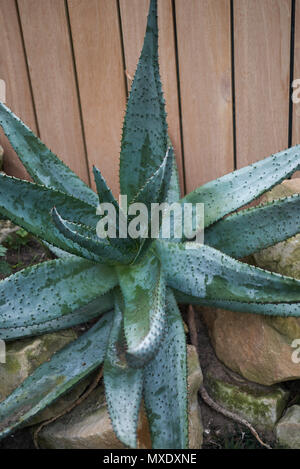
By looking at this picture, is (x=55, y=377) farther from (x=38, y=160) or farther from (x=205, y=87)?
(x=205, y=87)

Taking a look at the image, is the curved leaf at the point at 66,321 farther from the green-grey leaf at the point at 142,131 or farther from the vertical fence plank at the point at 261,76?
the vertical fence plank at the point at 261,76

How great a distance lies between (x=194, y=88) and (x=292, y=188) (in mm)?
506

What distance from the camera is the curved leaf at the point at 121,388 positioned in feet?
3.81

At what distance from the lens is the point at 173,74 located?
5.96 feet

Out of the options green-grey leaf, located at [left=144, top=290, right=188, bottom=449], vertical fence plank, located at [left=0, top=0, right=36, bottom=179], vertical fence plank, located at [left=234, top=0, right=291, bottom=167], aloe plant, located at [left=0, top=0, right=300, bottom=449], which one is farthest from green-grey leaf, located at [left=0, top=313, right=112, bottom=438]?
vertical fence plank, located at [left=0, top=0, right=36, bottom=179]

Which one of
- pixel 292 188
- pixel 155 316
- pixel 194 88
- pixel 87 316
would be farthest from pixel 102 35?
pixel 155 316

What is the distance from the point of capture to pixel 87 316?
154cm

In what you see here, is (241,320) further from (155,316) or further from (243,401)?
(155,316)

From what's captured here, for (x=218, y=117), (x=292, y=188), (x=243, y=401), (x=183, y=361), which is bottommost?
(x=243, y=401)

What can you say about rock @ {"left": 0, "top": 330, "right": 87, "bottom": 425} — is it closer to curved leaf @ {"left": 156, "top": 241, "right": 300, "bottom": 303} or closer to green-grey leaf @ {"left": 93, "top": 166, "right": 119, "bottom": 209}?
curved leaf @ {"left": 156, "top": 241, "right": 300, "bottom": 303}

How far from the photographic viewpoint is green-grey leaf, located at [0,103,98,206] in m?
1.59

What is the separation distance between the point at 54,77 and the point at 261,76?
79 cm

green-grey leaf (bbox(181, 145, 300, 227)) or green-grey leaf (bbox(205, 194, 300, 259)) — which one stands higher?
green-grey leaf (bbox(181, 145, 300, 227))

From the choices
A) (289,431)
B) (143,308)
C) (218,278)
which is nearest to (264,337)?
(289,431)
